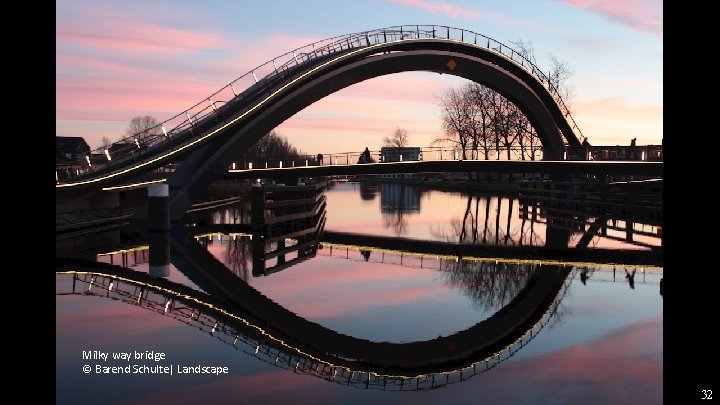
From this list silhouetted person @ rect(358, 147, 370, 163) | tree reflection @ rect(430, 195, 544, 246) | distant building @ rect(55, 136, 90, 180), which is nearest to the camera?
tree reflection @ rect(430, 195, 544, 246)

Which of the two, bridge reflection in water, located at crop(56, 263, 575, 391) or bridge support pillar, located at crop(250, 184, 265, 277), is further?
bridge support pillar, located at crop(250, 184, 265, 277)

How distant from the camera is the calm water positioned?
33.4 feet

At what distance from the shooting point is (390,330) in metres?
14.2

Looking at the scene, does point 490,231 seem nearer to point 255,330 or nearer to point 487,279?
point 487,279

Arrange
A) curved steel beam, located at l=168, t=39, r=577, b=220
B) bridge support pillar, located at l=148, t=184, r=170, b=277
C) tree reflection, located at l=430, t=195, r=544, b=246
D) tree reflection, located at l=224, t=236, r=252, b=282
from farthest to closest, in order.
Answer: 1. curved steel beam, located at l=168, t=39, r=577, b=220
2. tree reflection, located at l=430, t=195, r=544, b=246
3. bridge support pillar, located at l=148, t=184, r=170, b=277
4. tree reflection, located at l=224, t=236, r=252, b=282

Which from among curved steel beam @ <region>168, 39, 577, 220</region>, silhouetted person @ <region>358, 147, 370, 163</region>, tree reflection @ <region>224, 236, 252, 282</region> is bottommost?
tree reflection @ <region>224, 236, 252, 282</region>

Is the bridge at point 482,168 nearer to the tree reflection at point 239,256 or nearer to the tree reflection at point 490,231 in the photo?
the tree reflection at point 490,231

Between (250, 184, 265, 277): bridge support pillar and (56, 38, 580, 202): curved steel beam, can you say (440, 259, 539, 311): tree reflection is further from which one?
(56, 38, 580, 202): curved steel beam

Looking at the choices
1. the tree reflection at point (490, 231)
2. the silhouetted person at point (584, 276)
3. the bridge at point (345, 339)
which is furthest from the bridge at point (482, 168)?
the bridge at point (345, 339)

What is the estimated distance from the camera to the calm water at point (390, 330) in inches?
401

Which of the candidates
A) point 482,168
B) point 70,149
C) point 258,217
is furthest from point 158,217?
point 70,149

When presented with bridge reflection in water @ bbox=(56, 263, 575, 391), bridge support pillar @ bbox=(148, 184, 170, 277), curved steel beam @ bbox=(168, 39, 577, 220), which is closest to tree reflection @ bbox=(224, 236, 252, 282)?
bridge support pillar @ bbox=(148, 184, 170, 277)
